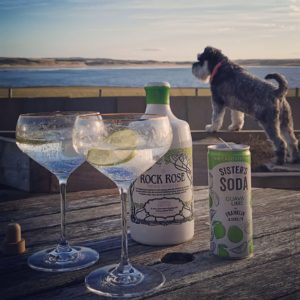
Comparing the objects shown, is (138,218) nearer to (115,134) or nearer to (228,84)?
(115,134)

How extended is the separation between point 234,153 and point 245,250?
0.30m

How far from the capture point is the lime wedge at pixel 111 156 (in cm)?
116

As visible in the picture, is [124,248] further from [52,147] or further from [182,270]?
[52,147]

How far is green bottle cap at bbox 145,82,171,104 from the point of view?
1.53 m

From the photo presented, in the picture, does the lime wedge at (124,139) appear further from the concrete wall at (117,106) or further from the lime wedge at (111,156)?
the concrete wall at (117,106)

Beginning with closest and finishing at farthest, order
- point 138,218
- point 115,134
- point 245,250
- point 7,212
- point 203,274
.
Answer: point 115,134 → point 203,274 → point 245,250 → point 138,218 → point 7,212

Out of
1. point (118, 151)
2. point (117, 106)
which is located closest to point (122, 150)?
point (118, 151)

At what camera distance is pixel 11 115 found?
12.1m

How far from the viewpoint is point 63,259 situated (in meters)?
1.45

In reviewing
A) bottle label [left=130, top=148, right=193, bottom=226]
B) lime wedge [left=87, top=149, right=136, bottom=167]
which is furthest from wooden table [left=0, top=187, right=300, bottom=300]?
lime wedge [left=87, top=149, right=136, bottom=167]

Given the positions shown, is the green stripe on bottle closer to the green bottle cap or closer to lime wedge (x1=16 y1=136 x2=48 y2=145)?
the green bottle cap

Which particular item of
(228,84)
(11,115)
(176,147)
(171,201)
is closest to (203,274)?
(171,201)

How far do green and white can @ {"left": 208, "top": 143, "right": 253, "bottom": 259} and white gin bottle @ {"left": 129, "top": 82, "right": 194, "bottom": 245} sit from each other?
0.12 m

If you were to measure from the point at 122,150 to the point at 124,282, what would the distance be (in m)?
0.37
